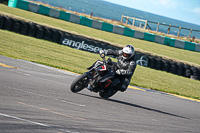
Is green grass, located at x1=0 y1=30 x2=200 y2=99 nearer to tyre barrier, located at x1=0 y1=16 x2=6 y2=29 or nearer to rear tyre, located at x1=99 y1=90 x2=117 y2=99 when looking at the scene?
tyre barrier, located at x1=0 y1=16 x2=6 y2=29

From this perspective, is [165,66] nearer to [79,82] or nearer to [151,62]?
[151,62]

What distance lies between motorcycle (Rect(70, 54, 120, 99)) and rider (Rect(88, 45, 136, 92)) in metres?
0.18

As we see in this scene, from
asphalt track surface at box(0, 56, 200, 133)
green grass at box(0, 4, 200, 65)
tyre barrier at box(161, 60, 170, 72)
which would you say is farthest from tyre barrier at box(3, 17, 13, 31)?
asphalt track surface at box(0, 56, 200, 133)

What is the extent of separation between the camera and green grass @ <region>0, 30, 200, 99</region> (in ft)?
52.1

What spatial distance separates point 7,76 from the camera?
31.0 ft

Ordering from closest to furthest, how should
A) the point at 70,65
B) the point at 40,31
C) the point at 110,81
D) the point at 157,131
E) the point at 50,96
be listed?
1. the point at 157,131
2. the point at 50,96
3. the point at 110,81
4. the point at 70,65
5. the point at 40,31

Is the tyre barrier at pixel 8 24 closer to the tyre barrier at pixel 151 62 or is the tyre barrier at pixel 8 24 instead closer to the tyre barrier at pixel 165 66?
the tyre barrier at pixel 151 62

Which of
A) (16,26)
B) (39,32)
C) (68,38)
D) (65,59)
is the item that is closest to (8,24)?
(16,26)

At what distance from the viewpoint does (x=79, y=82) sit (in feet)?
29.9

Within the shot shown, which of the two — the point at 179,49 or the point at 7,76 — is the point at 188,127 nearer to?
the point at 7,76

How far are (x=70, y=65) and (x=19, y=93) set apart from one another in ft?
30.6

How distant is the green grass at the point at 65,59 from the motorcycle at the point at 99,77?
6.12 metres

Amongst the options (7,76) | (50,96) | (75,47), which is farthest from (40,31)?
(50,96)

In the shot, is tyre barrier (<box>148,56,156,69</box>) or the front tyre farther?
tyre barrier (<box>148,56,156,69</box>)
